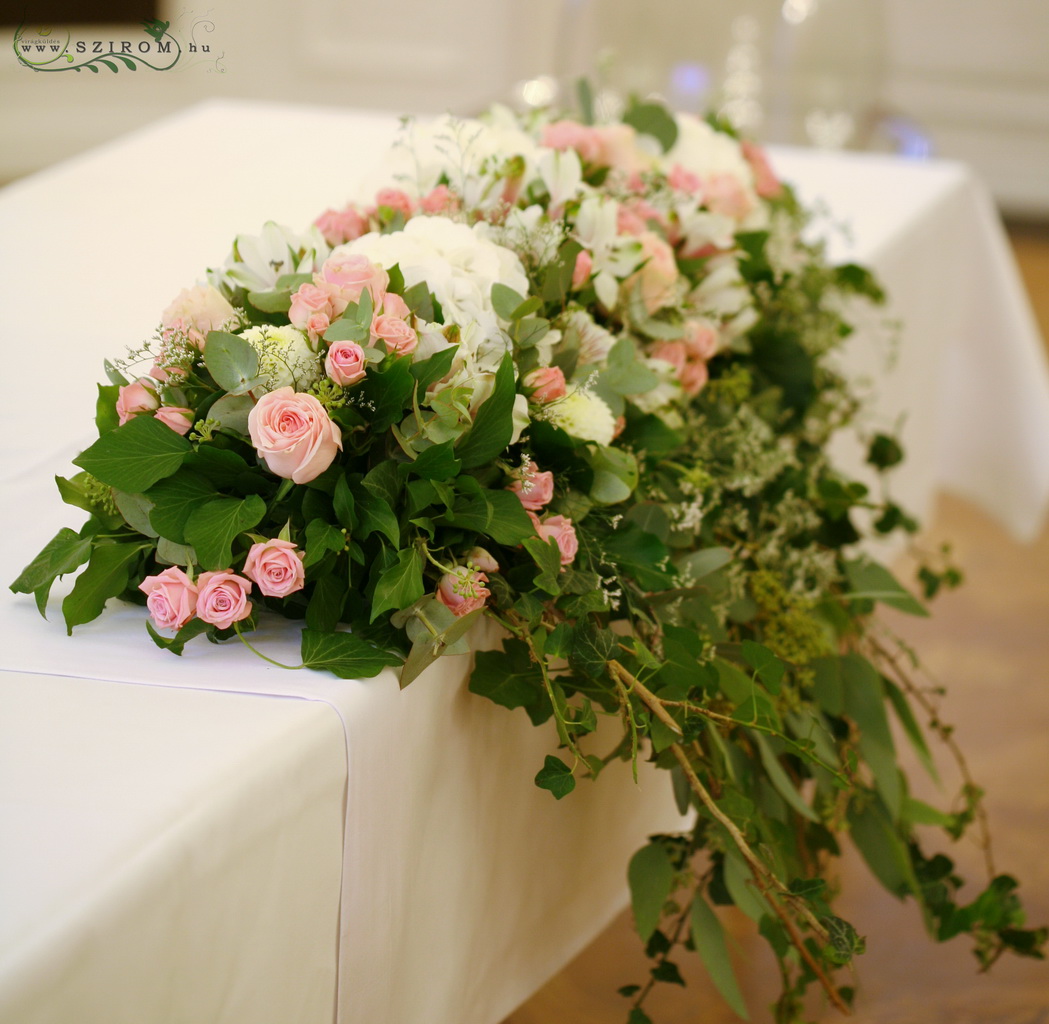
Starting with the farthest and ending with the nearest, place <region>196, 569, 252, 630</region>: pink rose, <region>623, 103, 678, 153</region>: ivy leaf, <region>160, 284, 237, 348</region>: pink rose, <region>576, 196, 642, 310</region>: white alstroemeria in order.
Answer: <region>623, 103, 678, 153</region>: ivy leaf → <region>576, 196, 642, 310</region>: white alstroemeria → <region>160, 284, 237, 348</region>: pink rose → <region>196, 569, 252, 630</region>: pink rose

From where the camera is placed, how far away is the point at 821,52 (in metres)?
3.65

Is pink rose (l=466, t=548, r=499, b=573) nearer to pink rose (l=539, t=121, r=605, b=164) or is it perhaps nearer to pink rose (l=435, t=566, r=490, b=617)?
pink rose (l=435, t=566, r=490, b=617)

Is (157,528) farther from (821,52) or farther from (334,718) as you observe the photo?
(821,52)

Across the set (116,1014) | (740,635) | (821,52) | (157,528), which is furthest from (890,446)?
(821,52)

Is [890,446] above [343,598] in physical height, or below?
below

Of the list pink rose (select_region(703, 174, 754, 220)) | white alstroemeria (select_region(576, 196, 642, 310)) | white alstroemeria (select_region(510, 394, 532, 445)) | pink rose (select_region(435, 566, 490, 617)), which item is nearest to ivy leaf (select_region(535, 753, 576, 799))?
pink rose (select_region(435, 566, 490, 617))

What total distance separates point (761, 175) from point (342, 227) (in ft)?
2.27

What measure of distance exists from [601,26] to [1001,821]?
8.84 ft

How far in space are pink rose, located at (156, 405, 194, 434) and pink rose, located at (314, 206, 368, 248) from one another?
1.10 feet

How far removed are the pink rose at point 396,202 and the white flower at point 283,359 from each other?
32cm

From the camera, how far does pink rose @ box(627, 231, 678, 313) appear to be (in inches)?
43.1

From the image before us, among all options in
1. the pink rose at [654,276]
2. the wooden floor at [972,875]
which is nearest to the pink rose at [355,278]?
the pink rose at [654,276]

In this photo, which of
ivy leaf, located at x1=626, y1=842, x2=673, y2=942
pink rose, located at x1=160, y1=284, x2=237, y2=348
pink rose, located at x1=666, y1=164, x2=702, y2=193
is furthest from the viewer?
pink rose, located at x1=666, y1=164, x2=702, y2=193

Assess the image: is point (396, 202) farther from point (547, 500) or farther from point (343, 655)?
point (343, 655)
